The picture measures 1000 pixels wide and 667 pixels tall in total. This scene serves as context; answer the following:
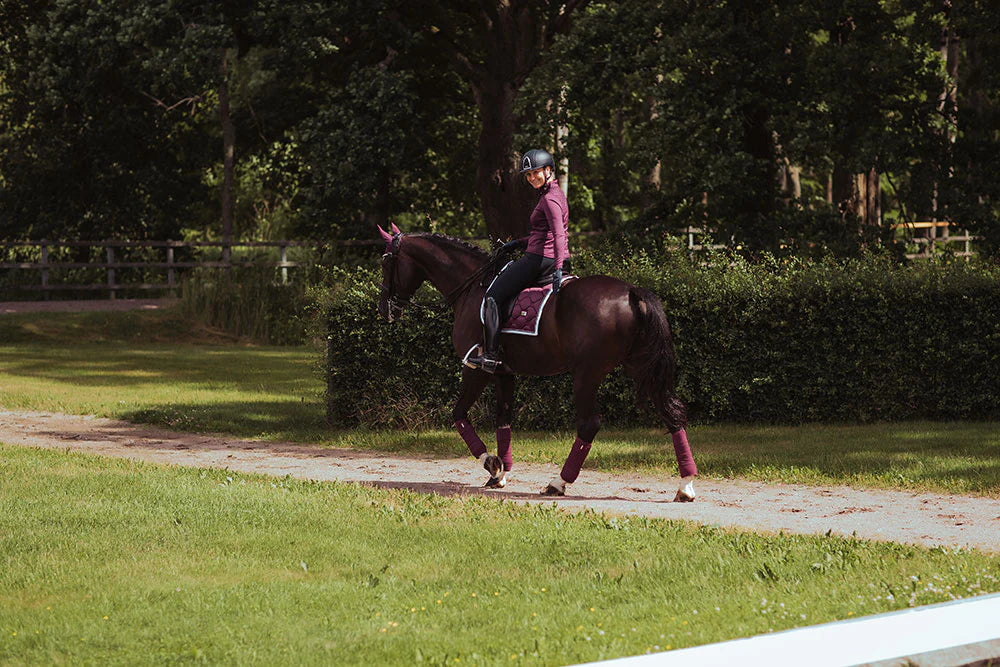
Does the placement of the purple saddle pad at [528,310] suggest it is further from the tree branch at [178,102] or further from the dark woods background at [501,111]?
the tree branch at [178,102]

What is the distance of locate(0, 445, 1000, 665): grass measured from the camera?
666 cm

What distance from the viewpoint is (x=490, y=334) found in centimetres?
1175

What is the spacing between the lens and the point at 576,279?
38.0ft

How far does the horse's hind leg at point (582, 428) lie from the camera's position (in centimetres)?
1137

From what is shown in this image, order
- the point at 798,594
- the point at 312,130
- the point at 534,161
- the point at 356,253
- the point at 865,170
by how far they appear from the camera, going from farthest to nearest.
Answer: the point at 356,253 → the point at 312,130 → the point at 865,170 → the point at 534,161 → the point at 798,594

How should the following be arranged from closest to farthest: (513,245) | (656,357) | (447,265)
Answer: (656,357)
(513,245)
(447,265)

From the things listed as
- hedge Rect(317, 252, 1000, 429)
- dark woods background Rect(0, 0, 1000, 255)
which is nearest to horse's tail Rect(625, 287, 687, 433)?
dark woods background Rect(0, 0, 1000, 255)

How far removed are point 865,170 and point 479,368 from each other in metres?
12.0

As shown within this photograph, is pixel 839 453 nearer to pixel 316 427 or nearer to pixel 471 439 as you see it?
pixel 471 439

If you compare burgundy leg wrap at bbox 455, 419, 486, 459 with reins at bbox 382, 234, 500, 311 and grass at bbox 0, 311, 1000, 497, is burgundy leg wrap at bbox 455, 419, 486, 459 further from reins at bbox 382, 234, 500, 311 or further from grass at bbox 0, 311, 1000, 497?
grass at bbox 0, 311, 1000, 497

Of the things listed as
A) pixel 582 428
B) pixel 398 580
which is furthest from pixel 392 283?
pixel 398 580

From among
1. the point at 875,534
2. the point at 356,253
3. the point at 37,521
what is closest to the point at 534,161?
the point at 875,534

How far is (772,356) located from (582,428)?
4938mm

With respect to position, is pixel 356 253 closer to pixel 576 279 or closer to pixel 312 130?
pixel 312 130
